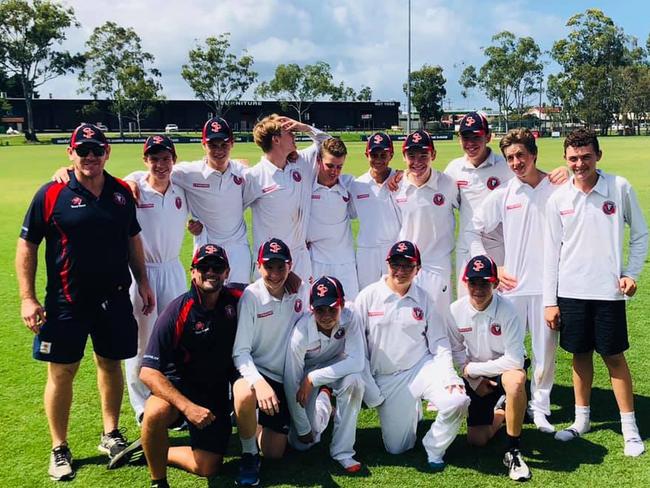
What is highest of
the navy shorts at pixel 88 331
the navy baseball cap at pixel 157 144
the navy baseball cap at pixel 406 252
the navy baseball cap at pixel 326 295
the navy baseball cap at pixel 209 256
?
the navy baseball cap at pixel 157 144

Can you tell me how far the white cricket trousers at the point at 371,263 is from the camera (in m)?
5.97

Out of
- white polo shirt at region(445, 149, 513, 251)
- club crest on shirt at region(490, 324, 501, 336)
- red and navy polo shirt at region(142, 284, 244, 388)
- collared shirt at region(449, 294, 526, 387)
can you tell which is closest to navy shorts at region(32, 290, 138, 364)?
red and navy polo shirt at region(142, 284, 244, 388)

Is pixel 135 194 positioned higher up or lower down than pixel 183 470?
higher up

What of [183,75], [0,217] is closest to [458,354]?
[0,217]

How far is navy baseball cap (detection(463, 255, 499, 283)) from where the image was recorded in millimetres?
4473

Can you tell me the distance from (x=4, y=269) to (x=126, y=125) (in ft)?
241

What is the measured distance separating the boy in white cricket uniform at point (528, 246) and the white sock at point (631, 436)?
0.56 meters

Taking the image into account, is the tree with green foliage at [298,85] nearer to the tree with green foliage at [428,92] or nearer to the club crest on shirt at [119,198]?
the tree with green foliage at [428,92]

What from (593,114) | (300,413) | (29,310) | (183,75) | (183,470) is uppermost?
(183,75)

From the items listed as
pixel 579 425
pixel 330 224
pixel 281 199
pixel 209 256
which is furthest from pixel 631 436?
pixel 281 199

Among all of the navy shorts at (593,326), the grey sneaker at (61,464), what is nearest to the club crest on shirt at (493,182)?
the navy shorts at (593,326)

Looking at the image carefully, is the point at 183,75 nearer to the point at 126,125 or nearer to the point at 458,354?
the point at 126,125

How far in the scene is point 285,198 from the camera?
19.2ft

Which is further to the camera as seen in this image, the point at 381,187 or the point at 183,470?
the point at 381,187
